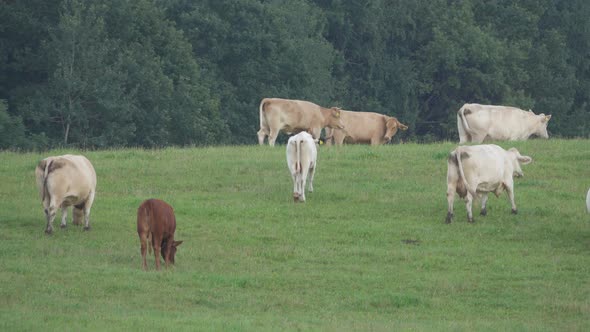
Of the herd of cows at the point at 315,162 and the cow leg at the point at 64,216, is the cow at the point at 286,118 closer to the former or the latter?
the herd of cows at the point at 315,162

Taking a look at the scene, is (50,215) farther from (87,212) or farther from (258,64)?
(258,64)

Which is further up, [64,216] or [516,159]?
[516,159]

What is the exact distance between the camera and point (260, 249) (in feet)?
76.7

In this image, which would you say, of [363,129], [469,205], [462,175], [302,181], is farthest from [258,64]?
[462,175]

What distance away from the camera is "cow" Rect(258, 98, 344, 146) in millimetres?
36656

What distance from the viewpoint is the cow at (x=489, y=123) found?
37.1 m

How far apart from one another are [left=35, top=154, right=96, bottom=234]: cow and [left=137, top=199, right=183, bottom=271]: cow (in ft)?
10.1

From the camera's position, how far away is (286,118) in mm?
36781

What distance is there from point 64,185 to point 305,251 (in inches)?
163

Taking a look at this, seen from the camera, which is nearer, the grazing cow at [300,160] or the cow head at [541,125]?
the grazing cow at [300,160]

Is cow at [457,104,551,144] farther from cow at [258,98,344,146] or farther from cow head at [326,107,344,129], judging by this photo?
cow at [258,98,344,146]

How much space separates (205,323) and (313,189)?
1133 cm

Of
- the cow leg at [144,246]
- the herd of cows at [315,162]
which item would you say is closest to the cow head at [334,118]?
the herd of cows at [315,162]

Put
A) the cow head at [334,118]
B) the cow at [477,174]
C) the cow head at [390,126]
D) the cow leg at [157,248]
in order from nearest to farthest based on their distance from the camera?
1. the cow leg at [157,248]
2. the cow at [477,174]
3. the cow head at [334,118]
4. the cow head at [390,126]
